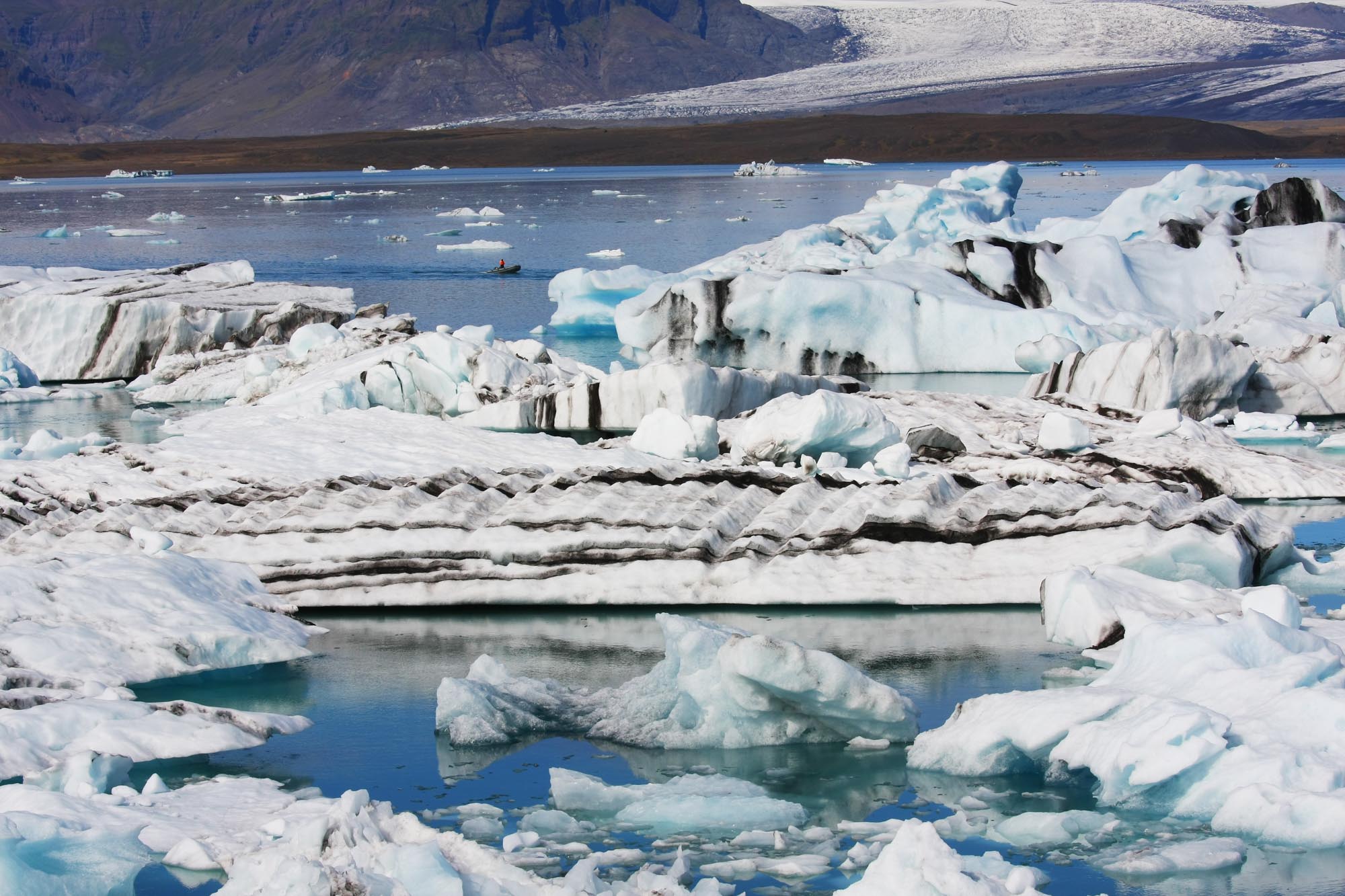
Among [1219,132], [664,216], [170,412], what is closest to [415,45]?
[1219,132]

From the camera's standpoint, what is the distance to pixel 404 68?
546ft

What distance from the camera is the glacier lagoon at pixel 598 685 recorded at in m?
4.81

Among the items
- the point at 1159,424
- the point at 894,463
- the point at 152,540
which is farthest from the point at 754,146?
the point at 152,540

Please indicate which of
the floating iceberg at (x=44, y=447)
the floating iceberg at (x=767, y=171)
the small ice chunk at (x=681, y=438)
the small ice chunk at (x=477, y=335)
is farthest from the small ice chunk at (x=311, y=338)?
the floating iceberg at (x=767, y=171)

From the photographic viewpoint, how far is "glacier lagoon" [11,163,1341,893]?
189 inches

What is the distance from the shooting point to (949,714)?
19.3ft

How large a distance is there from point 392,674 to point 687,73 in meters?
169

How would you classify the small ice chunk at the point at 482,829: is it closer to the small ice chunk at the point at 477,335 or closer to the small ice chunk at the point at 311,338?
the small ice chunk at the point at 477,335

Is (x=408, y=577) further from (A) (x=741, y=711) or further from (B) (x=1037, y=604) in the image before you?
(B) (x=1037, y=604)

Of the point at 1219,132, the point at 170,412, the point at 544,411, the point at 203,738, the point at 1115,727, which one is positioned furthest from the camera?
the point at 1219,132

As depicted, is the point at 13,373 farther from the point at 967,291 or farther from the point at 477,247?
the point at 477,247

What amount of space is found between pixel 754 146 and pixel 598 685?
82.6m

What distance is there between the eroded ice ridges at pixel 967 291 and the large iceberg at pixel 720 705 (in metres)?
9.98

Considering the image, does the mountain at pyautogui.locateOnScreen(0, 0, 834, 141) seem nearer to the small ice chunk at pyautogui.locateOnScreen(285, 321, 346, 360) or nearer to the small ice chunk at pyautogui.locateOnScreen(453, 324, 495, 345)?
the small ice chunk at pyautogui.locateOnScreen(285, 321, 346, 360)
